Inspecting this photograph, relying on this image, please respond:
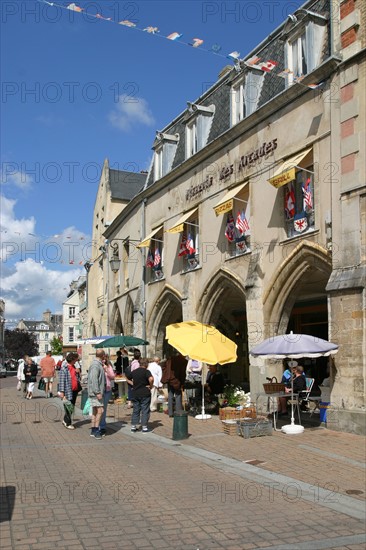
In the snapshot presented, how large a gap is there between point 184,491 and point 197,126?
15.4 m

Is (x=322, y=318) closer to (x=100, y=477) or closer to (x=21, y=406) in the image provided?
(x=21, y=406)

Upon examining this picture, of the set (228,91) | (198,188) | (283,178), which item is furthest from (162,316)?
(283,178)

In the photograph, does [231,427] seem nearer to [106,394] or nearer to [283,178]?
[106,394]

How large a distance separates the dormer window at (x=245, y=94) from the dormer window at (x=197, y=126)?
211cm

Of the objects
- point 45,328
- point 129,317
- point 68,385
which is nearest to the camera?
point 68,385

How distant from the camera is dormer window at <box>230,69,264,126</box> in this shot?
55.3 feet

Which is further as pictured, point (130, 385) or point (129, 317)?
point (129, 317)

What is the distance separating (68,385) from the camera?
13.2m

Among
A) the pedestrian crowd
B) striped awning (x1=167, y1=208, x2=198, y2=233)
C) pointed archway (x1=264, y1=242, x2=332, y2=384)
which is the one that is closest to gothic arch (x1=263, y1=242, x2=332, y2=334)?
pointed archway (x1=264, y1=242, x2=332, y2=384)

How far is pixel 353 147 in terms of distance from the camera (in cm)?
1220

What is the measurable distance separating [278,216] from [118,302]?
1624cm

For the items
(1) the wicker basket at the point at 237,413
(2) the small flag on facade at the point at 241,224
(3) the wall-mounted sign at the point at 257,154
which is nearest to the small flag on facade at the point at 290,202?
(3) the wall-mounted sign at the point at 257,154

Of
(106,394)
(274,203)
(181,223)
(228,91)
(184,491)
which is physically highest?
(228,91)

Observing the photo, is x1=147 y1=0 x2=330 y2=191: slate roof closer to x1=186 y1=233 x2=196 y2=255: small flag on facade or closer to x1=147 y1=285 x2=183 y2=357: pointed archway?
x1=186 y1=233 x2=196 y2=255: small flag on facade
